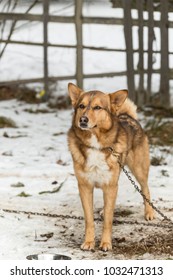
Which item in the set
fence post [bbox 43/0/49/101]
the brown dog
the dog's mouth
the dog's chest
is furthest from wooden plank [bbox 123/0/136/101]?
the dog's mouth

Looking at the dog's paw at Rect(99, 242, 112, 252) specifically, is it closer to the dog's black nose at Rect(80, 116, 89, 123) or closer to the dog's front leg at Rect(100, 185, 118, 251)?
the dog's front leg at Rect(100, 185, 118, 251)

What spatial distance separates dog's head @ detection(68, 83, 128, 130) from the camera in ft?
18.2

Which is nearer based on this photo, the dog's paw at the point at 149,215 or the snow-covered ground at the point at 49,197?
the snow-covered ground at the point at 49,197

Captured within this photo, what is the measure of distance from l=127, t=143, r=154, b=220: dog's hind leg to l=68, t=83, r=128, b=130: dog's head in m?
0.88

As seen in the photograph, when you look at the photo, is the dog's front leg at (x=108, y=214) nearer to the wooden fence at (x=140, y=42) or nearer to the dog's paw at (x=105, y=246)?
the dog's paw at (x=105, y=246)

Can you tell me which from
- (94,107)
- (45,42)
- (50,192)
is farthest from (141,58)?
(94,107)

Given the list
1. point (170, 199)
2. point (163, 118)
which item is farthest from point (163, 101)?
point (170, 199)

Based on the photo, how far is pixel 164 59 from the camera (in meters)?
11.9

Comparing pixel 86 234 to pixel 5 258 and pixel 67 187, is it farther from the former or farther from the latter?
pixel 67 187

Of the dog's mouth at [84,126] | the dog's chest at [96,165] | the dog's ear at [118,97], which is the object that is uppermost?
the dog's ear at [118,97]

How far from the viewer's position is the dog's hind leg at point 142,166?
6.65m

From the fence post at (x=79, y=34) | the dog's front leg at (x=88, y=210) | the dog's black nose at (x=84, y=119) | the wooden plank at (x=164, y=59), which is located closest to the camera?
the dog's black nose at (x=84, y=119)

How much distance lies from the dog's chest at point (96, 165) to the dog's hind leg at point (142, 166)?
789 millimetres

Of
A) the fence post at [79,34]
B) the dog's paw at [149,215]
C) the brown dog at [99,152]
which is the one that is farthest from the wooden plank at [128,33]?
the brown dog at [99,152]
